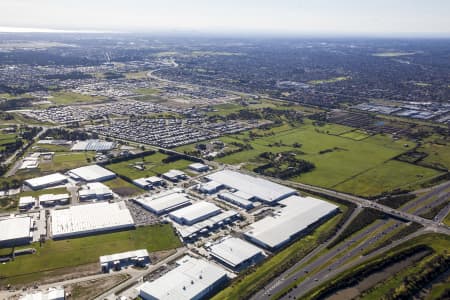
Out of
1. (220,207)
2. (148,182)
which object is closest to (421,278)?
(220,207)

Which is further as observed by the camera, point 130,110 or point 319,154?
point 130,110

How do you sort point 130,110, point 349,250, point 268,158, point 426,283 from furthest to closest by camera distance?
1. point 130,110
2. point 268,158
3. point 349,250
4. point 426,283

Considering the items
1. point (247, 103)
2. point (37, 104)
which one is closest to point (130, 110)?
point (37, 104)

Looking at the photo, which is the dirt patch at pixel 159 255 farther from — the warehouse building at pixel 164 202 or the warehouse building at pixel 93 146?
the warehouse building at pixel 93 146

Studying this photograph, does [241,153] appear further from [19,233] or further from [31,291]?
[31,291]

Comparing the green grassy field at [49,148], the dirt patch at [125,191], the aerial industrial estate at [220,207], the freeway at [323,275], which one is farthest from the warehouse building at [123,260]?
the green grassy field at [49,148]

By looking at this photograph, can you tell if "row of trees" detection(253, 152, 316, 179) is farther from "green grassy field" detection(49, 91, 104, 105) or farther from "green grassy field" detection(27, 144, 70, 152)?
"green grassy field" detection(49, 91, 104, 105)
